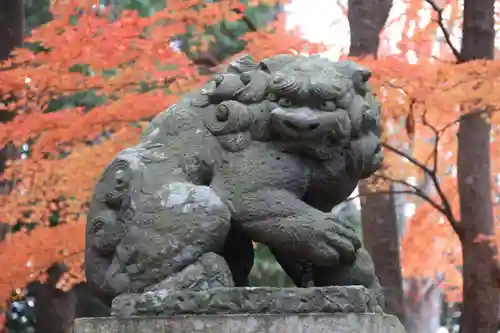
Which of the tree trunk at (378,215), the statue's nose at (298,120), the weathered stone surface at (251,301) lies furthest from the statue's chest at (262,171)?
the tree trunk at (378,215)

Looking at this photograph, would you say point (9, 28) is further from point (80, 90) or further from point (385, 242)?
point (385, 242)

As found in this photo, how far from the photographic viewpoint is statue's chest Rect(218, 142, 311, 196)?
278 cm

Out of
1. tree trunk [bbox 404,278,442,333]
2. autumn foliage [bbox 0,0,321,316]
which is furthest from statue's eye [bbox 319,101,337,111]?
tree trunk [bbox 404,278,442,333]

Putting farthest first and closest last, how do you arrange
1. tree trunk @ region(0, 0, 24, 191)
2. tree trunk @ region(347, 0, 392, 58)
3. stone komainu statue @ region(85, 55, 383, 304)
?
tree trunk @ region(0, 0, 24, 191) → tree trunk @ region(347, 0, 392, 58) → stone komainu statue @ region(85, 55, 383, 304)

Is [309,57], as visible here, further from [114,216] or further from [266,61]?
[114,216]

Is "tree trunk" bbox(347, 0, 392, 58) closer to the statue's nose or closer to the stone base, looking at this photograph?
the statue's nose

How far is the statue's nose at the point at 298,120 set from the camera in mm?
2797

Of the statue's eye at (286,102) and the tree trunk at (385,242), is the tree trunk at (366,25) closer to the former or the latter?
the tree trunk at (385,242)

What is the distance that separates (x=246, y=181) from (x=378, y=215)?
4.03 m

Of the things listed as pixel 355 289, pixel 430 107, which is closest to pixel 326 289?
pixel 355 289

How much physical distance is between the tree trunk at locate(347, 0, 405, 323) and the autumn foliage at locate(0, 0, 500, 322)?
29 centimetres

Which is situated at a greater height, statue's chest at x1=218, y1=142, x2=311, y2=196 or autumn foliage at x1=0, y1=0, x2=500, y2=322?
statue's chest at x1=218, y1=142, x2=311, y2=196

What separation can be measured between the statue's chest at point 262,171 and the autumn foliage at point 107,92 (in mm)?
2753

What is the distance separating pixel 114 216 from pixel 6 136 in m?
3.37
